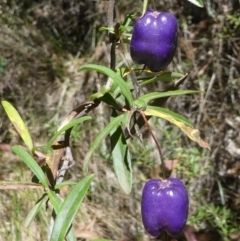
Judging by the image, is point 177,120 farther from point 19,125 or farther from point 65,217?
point 19,125

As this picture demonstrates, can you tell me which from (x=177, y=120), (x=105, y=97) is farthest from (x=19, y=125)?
(x=177, y=120)

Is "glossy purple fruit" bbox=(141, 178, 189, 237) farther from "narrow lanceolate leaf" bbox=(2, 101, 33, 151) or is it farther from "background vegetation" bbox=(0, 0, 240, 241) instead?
"background vegetation" bbox=(0, 0, 240, 241)

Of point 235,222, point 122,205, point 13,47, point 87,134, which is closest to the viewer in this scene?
point 235,222

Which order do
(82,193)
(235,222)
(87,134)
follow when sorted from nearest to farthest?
(82,193)
(235,222)
(87,134)

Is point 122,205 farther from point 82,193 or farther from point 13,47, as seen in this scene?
point 82,193

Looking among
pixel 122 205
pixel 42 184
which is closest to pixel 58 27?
pixel 122 205

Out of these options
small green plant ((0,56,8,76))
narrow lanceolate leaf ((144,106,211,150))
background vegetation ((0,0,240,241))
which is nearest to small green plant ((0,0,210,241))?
narrow lanceolate leaf ((144,106,211,150))
